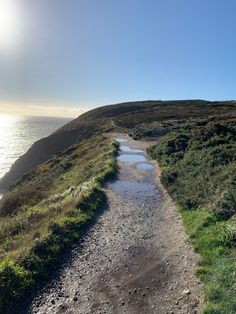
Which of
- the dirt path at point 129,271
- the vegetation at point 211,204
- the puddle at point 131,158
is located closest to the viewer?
the dirt path at point 129,271

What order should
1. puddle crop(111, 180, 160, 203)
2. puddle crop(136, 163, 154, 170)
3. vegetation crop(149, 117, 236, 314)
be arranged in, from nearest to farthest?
vegetation crop(149, 117, 236, 314) → puddle crop(111, 180, 160, 203) → puddle crop(136, 163, 154, 170)

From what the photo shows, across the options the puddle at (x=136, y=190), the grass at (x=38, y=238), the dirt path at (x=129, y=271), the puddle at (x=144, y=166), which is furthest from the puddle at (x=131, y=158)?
the dirt path at (x=129, y=271)

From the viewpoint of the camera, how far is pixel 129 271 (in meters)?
11.4

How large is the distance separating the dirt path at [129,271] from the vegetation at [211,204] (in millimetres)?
555

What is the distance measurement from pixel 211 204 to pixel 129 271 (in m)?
6.72

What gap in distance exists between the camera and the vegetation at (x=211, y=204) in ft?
31.9

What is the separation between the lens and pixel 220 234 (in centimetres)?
1303

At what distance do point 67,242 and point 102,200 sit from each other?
6.07 meters

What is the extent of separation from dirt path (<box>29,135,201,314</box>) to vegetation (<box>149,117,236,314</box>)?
0.56 m

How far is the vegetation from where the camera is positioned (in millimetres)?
9719

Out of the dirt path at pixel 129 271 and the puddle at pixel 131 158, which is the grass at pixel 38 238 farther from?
the puddle at pixel 131 158

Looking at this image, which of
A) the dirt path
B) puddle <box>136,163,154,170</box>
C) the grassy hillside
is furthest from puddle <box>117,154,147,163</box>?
the dirt path

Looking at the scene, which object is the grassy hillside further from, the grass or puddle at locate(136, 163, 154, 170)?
puddle at locate(136, 163, 154, 170)

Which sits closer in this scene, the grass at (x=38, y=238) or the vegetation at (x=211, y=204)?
the vegetation at (x=211, y=204)
